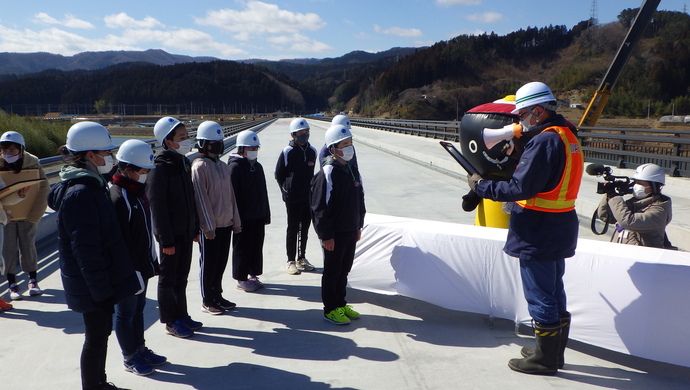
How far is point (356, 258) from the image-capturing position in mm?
5312

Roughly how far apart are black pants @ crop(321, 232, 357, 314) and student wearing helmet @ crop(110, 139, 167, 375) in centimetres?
160

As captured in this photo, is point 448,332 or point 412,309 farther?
point 412,309

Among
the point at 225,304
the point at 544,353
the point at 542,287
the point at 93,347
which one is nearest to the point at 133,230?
the point at 93,347

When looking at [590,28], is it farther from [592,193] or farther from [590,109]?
[592,193]

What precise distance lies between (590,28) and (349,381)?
169443mm

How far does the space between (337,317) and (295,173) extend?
2251 millimetres

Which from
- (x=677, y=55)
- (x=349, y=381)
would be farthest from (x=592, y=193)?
(x=677, y=55)

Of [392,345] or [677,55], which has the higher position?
[677,55]

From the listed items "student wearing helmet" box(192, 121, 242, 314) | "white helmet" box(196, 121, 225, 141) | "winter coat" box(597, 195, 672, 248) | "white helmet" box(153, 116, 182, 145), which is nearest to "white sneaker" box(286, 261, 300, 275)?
"student wearing helmet" box(192, 121, 242, 314)

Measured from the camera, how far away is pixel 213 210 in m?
4.89

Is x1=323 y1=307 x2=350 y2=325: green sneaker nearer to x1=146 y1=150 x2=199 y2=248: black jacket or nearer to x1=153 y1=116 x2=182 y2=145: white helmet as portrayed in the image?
x1=146 y1=150 x2=199 y2=248: black jacket

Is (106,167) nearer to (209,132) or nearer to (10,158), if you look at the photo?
(209,132)

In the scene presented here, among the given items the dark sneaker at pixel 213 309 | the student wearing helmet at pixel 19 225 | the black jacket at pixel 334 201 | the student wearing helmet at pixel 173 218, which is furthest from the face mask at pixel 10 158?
the black jacket at pixel 334 201

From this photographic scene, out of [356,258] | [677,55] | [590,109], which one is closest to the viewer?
[356,258]
